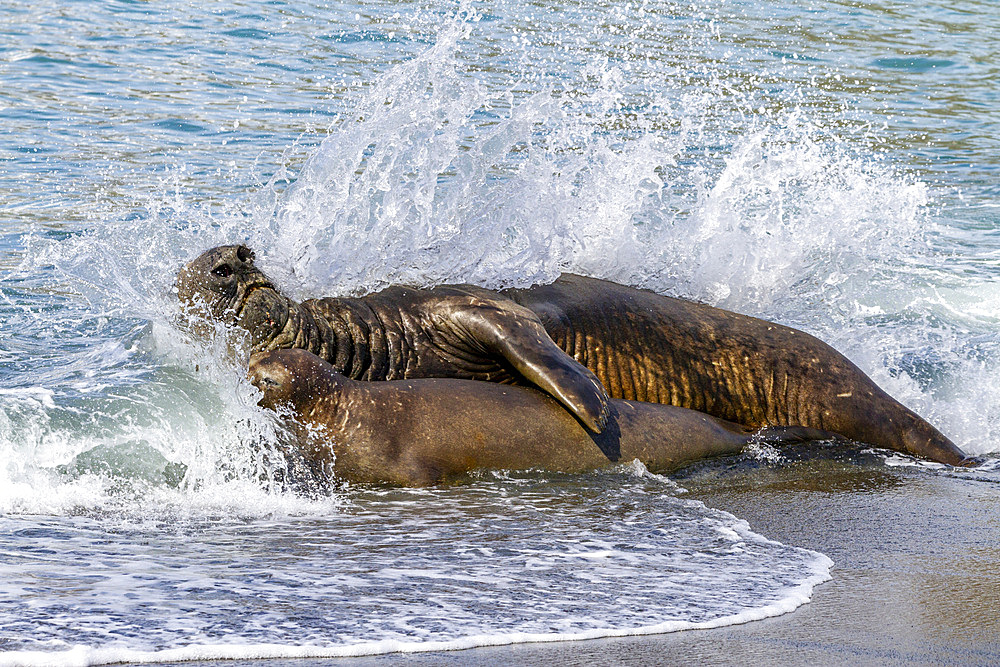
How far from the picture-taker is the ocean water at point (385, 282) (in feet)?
13.2

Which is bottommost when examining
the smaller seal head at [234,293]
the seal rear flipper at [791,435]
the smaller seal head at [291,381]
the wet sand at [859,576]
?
the seal rear flipper at [791,435]

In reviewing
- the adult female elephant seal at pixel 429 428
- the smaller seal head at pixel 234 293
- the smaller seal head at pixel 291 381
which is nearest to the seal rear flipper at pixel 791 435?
the adult female elephant seal at pixel 429 428

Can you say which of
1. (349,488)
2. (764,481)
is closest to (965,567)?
(764,481)

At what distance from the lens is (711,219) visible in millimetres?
8711

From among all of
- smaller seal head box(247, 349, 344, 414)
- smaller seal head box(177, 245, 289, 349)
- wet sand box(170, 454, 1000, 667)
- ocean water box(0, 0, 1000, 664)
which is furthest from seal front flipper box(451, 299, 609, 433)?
smaller seal head box(177, 245, 289, 349)

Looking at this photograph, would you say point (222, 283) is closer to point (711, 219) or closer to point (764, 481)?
point (764, 481)

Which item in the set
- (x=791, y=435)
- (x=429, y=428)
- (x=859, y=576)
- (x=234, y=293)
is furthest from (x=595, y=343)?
(x=859, y=576)

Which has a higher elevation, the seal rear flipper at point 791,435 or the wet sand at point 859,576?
the wet sand at point 859,576

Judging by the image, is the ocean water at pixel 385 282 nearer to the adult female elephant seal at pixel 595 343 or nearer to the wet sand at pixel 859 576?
the wet sand at pixel 859 576

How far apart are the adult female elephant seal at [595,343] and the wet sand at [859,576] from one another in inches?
20.7

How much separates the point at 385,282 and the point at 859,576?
375 cm

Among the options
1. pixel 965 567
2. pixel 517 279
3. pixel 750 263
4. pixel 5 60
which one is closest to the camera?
pixel 965 567

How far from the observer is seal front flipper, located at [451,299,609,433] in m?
6.11

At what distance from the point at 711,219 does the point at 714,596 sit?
4.96 m
